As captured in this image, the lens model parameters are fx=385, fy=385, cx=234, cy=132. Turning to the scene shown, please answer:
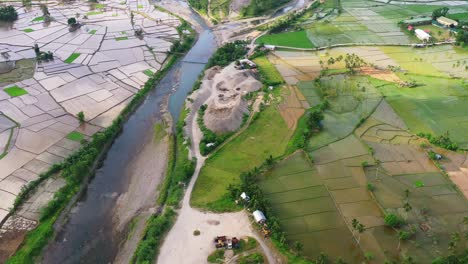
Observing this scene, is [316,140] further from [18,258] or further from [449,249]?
[18,258]

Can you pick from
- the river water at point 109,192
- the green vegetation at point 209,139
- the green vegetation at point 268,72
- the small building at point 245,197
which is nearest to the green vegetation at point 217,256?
the small building at point 245,197

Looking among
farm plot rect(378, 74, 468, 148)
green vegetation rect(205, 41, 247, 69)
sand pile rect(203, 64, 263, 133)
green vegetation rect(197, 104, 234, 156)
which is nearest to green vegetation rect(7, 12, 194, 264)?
green vegetation rect(197, 104, 234, 156)

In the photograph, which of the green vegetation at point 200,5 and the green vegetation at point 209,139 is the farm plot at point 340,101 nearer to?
the green vegetation at point 209,139

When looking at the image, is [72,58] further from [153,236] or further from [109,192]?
[153,236]

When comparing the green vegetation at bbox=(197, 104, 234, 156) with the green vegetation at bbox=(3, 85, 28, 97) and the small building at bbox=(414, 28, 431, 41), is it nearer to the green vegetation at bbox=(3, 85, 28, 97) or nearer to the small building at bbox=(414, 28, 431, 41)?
the green vegetation at bbox=(3, 85, 28, 97)

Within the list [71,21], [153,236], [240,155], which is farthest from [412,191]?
[71,21]
